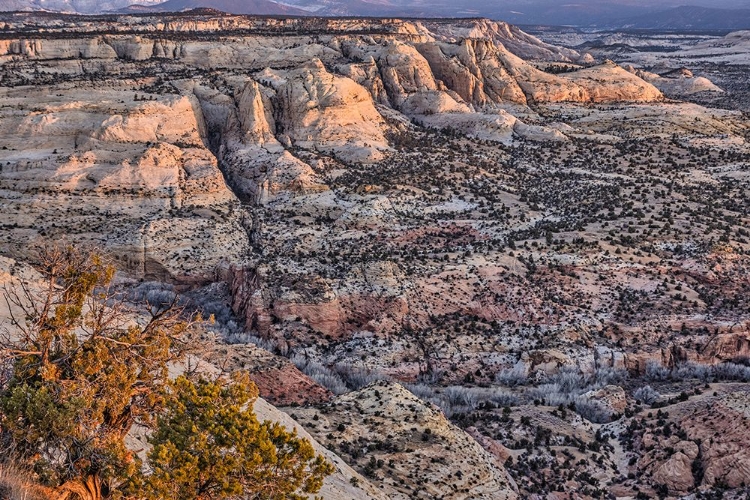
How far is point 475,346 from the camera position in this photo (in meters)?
28.3

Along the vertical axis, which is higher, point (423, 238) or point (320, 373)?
point (423, 238)

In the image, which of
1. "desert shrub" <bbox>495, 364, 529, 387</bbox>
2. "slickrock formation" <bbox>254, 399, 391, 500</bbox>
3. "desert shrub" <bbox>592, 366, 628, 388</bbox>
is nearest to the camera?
"slickrock formation" <bbox>254, 399, 391, 500</bbox>

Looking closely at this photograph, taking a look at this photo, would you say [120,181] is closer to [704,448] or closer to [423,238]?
[423,238]

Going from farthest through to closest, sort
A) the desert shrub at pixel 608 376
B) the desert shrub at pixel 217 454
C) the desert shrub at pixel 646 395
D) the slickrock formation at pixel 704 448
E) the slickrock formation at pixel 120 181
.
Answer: the slickrock formation at pixel 120 181
the desert shrub at pixel 608 376
the desert shrub at pixel 646 395
the slickrock formation at pixel 704 448
the desert shrub at pixel 217 454

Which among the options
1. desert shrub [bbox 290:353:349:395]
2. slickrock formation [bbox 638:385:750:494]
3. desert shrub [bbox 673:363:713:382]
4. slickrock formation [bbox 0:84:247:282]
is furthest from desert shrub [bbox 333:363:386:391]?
slickrock formation [bbox 0:84:247:282]

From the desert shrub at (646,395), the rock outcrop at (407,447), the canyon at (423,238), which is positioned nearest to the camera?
the rock outcrop at (407,447)

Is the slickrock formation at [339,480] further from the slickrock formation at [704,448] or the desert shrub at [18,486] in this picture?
the slickrock formation at [704,448]

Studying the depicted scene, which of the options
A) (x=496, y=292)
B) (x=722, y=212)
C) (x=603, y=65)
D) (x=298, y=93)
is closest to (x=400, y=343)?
(x=496, y=292)

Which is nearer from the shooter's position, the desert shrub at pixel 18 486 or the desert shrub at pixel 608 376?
the desert shrub at pixel 18 486

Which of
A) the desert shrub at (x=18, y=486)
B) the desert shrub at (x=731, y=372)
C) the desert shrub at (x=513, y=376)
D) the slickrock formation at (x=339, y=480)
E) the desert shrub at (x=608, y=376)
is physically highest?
the desert shrub at (x=18, y=486)

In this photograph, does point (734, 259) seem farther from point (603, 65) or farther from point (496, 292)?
point (603, 65)

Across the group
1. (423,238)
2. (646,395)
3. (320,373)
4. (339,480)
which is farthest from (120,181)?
(646,395)

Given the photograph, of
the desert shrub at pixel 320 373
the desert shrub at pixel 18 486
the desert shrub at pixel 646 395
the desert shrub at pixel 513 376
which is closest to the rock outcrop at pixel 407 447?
the desert shrub at pixel 320 373

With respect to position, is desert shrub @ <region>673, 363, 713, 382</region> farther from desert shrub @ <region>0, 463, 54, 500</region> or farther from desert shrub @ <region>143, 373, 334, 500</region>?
desert shrub @ <region>0, 463, 54, 500</region>
